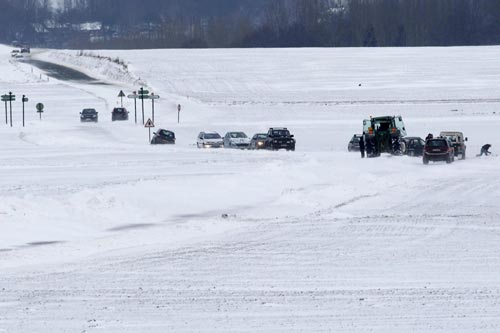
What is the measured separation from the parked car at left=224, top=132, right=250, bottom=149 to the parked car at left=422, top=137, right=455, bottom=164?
1429 centimetres

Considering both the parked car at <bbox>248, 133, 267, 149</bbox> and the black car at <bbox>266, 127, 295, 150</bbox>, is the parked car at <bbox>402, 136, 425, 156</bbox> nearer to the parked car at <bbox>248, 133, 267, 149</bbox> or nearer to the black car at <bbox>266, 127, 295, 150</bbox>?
the black car at <bbox>266, 127, 295, 150</bbox>

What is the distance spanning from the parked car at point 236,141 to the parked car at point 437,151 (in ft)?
46.9

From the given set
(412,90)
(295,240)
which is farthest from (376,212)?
(412,90)

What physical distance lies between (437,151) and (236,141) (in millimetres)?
14986

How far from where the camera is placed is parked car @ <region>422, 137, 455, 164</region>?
43.7 m

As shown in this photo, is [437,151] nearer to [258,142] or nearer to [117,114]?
[258,142]

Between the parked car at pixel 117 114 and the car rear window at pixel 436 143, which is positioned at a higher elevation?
the parked car at pixel 117 114

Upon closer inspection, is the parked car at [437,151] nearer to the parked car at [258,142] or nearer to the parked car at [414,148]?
the parked car at [414,148]

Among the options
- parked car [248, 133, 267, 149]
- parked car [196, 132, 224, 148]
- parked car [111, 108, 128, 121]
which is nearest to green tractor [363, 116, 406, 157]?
parked car [248, 133, 267, 149]

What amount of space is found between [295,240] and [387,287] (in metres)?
5.36

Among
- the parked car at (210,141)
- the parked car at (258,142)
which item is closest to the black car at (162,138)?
the parked car at (210,141)

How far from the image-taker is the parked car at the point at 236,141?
2234 inches

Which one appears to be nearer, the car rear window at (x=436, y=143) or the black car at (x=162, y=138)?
the car rear window at (x=436, y=143)

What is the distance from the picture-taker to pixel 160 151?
49.6 meters
